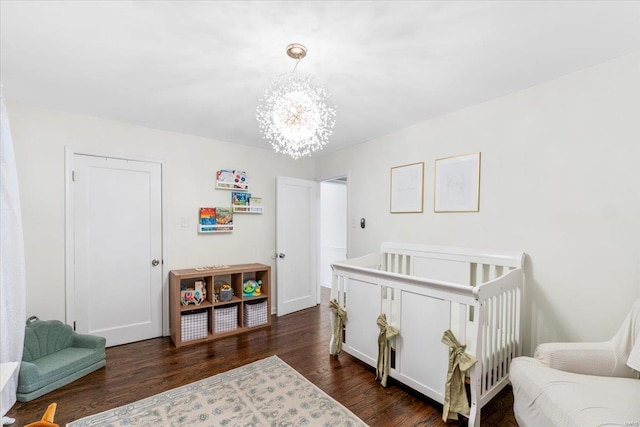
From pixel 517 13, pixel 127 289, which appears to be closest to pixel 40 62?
pixel 127 289

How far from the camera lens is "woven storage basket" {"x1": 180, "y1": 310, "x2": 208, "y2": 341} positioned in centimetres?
305

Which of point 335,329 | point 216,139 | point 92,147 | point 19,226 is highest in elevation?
point 216,139

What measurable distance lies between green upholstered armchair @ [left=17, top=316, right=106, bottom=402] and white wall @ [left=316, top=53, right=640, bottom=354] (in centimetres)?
339

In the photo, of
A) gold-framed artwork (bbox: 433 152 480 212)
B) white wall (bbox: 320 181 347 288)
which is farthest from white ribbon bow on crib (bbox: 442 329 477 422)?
white wall (bbox: 320 181 347 288)

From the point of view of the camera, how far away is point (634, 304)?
1.68 m

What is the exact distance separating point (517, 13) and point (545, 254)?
1.68 m

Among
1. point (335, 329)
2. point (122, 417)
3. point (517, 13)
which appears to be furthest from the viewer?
point (335, 329)

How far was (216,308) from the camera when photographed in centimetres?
335

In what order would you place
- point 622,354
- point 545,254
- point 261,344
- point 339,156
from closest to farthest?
point 622,354
point 545,254
point 261,344
point 339,156

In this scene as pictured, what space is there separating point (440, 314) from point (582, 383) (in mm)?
745

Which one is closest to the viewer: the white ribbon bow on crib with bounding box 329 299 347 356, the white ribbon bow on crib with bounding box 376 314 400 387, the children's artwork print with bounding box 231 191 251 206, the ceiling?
the ceiling

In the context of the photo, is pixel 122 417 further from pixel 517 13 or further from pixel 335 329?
pixel 517 13

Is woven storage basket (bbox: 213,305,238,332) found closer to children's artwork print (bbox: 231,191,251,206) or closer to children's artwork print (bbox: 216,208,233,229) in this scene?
children's artwork print (bbox: 216,208,233,229)

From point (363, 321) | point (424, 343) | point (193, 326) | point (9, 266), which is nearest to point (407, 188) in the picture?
point (363, 321)
